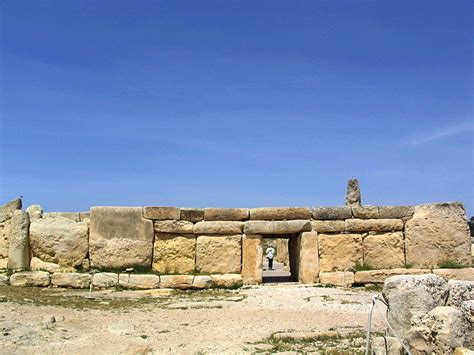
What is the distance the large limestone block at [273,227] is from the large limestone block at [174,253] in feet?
5.13

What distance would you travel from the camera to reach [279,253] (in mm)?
27594

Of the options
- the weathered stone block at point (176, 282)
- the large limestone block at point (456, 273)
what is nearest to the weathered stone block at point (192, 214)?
the weathered stone block at point (176, 282)

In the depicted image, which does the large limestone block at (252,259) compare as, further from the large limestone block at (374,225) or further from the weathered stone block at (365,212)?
the weathered stone block at (365,212)

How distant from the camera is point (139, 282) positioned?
43.9 ft

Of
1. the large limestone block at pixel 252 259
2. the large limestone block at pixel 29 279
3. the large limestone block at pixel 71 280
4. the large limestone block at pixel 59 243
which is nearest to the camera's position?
the large limestone block at pixel 29 279

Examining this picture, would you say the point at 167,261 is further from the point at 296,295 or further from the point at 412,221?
the point at 412,221

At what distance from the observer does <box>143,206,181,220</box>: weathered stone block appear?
46.1 feet

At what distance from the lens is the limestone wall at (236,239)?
45.4ft

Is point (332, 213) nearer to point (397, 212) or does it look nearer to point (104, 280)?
point (397, 212)

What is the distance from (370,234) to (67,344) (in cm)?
939

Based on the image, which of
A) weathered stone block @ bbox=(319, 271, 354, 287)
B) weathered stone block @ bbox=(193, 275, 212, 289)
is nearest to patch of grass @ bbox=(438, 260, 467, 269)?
weathered stone block @ bbox=(319, 271, 354, 287)

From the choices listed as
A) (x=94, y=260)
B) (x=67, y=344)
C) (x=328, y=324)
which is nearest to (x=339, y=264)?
(x=328, y=324)

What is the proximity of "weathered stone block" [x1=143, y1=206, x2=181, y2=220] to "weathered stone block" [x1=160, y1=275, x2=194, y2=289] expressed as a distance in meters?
1.62

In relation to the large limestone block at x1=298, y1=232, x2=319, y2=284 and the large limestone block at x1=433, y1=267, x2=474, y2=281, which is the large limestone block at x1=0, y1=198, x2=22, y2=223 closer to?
the large limestone block at x1=298, y1=232, x2=319, y2=284
